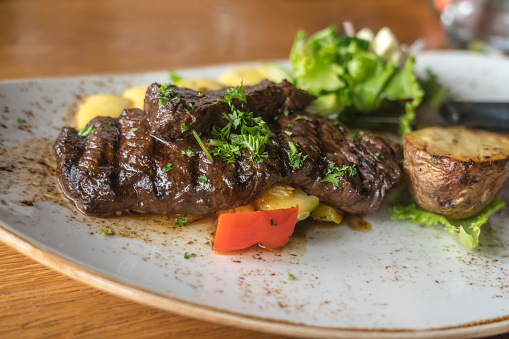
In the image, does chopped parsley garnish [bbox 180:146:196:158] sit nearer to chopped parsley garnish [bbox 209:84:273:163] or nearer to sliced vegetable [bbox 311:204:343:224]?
chopped parsley garnish [bbox 209:84:273:163]

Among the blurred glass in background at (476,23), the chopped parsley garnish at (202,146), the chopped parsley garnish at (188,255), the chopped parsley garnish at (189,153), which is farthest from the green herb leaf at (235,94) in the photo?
the blurred glass in background at (476,23)

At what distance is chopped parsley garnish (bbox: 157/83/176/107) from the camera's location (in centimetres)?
337

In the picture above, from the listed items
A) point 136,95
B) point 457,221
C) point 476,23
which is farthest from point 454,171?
point 476,23

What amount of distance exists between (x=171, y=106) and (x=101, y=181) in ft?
2.38

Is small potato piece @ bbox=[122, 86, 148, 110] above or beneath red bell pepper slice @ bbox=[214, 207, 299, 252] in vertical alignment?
above

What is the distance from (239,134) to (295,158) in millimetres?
472

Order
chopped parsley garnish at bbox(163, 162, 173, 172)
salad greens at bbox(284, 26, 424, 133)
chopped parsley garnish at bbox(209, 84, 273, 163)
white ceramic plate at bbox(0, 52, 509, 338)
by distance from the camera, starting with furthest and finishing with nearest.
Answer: salad greens at bbox(284, 26, 424, 133)
chopped parsley garnish at bbox(209, 84, 273, 163)
chopped parsley garnish at bbox(163, 162, 173, 172)
white ceramic plate at bbox(0, 52, 509, 338)

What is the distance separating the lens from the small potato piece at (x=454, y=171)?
3.59 metres

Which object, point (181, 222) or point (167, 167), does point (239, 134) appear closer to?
point (167, 167)

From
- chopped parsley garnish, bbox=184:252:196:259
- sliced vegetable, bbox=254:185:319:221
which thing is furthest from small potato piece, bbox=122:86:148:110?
chopped parsley garnish, bbox=184:252:196:259

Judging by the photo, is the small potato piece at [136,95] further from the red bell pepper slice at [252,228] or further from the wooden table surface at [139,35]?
the red bell pepper slice at [252,228]

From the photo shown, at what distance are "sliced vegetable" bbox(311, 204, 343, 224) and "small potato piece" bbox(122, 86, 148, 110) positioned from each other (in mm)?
2073

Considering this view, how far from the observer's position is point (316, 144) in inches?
146

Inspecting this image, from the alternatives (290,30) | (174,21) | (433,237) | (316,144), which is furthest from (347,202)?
(174,21)
